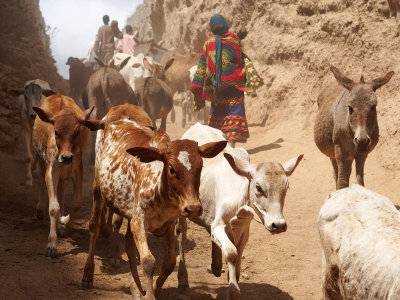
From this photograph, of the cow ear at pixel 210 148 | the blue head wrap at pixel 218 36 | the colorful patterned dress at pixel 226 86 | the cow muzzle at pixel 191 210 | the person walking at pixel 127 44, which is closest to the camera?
the cow muzzle at pixel 191 210

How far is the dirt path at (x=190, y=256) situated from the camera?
5395mm

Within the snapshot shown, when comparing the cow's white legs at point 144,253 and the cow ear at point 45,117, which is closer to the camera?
the cow's white legs at point 144,253

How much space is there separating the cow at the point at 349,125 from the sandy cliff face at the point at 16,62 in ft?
22.3

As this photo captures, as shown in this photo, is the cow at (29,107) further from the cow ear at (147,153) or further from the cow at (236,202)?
the cow ear at (147,153)

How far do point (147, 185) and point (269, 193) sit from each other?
3.41 ft

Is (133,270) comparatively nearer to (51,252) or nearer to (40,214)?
(51,252)

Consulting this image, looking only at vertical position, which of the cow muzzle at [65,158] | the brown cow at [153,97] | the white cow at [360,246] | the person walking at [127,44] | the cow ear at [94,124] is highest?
the person walking at [127,44]

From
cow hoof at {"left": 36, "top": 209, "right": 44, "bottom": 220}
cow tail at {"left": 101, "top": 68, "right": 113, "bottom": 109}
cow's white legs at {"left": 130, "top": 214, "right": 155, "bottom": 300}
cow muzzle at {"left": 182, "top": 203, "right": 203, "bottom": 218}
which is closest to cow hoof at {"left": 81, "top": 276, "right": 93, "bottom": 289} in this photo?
cow's white legs at {"left": 130, "top": 214, "right": 155, "bottom": 300}

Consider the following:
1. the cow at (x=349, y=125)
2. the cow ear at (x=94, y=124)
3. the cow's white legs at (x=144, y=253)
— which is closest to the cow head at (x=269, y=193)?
the cow's white legs at (x=144, y=253)

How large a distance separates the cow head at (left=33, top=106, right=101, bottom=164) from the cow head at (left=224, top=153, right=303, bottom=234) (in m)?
2.21

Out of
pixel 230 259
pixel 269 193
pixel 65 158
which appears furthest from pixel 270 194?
pixel 65 158

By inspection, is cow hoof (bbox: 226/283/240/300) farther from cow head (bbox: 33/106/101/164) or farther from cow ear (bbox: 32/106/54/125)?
cow ear (bbox: 32/106/54/125)

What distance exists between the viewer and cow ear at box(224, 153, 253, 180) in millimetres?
4816

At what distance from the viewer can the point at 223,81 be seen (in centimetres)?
1072
